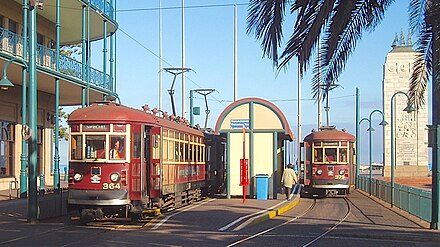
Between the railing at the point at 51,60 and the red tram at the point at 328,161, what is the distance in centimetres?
1191

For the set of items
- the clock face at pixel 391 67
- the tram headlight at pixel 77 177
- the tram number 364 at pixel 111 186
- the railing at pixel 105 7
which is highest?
the railing at pixel 105 7

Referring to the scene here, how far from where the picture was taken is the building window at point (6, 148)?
35812 millimetres

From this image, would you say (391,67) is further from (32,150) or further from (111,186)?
(32,150)

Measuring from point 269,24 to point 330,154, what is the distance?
87.3 ft

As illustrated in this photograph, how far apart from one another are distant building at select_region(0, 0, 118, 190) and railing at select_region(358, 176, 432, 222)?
1294 centimetres

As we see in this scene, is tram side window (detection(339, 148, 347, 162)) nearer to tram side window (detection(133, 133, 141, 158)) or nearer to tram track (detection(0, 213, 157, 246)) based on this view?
tram track (detection(0, 213, 157, 246))

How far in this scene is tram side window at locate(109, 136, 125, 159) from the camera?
2056 centimetres

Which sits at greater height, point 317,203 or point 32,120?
point 32,120

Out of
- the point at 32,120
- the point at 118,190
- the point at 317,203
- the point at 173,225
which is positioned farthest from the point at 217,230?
the point at 317,203

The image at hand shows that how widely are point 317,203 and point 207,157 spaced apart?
18.2 feet

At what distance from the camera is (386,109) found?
60906mm

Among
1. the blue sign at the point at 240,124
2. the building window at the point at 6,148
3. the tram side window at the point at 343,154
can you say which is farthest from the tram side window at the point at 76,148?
the tram side window at the point at 343,154

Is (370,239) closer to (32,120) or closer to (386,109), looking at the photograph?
(32,120)

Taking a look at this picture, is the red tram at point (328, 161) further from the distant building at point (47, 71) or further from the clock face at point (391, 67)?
the clock face at point (391, 67)
